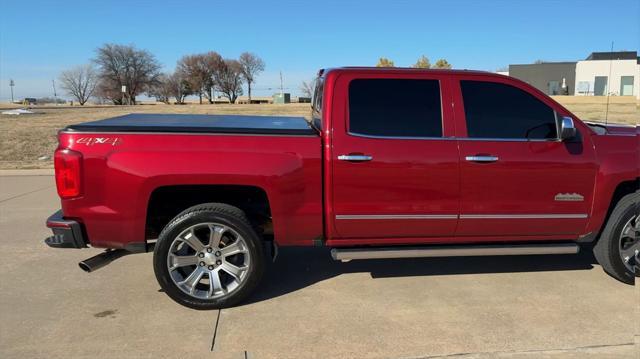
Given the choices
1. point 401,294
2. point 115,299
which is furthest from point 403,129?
A: point 115,299

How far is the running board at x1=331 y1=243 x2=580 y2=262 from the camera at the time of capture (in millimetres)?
4094

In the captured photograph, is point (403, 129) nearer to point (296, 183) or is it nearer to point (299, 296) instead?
point (296, 183)

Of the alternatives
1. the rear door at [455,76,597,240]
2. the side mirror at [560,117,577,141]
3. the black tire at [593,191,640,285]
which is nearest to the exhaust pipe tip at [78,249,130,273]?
the rear door at [455,76,597,240]

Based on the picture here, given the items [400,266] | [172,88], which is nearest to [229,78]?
[172,88]

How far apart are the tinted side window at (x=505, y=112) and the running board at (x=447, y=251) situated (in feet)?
3.15

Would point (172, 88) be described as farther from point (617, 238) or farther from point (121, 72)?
point (617, 238)

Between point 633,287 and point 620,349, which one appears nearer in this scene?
point 620,349

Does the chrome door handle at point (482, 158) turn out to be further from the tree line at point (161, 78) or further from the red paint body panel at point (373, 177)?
the tree line at point (161, 78)

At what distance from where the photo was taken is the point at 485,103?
169 inches

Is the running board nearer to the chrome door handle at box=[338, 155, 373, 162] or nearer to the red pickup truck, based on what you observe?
the red pickup truck

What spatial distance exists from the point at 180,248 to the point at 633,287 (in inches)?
157

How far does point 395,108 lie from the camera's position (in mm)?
4176

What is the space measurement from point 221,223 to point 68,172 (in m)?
1.21

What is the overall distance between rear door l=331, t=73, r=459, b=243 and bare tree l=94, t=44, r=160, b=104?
9360 centimetres
